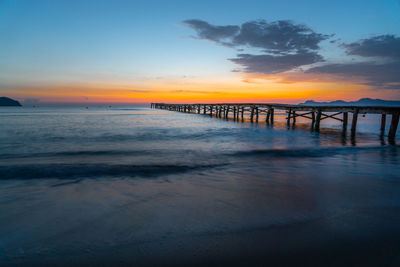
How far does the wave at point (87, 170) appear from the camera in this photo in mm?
5281

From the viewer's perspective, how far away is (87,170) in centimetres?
582

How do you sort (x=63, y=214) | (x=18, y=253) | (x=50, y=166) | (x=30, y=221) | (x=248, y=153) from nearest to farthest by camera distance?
1. (x=18, y=253)
2. (x=30, y=221)
3. (x=63, y=214)
4. (x=50, y=166)
5. (x=248, y=153)

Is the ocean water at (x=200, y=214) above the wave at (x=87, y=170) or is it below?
above

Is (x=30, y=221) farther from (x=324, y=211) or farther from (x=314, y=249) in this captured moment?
(x=324, y=211)

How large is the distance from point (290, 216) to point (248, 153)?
5.48 meters

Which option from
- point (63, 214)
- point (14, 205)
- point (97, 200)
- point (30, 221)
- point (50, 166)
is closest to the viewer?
point (30, 221)

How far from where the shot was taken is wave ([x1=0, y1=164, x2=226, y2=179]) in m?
5.28

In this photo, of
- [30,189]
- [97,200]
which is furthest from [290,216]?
[30,189]

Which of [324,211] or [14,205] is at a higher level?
[324,211]

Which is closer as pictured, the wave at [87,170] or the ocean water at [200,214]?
the ocean water at [200,214]

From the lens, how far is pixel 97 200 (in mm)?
3740

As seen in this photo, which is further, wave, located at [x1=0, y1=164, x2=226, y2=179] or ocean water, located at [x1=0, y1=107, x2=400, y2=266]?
wave, located at [x1=0, y1=164, x2=226, y2=179]

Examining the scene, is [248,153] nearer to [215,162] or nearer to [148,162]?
[215,162]

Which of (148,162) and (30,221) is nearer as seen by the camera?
(30,221)
